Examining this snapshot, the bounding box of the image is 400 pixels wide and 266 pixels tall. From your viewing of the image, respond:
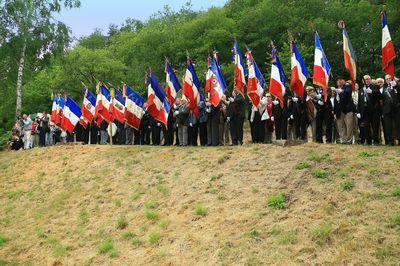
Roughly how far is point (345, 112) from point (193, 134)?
20.4 feet

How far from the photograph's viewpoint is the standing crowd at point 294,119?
1523cm

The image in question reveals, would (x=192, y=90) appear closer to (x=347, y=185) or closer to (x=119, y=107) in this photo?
(x=119, y=107)

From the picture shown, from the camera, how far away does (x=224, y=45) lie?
46406mm

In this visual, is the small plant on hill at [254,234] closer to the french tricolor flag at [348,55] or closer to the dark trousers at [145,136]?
the french tricolor flag at [348,55]

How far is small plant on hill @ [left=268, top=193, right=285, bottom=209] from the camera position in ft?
37.9

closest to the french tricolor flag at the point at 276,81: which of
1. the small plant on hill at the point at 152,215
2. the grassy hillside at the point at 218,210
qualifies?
the grassy hillside at the point at 218,210

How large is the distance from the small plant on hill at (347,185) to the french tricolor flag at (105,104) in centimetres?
1363

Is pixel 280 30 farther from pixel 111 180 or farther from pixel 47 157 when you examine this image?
pixel 111 180

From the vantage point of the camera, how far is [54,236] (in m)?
14.2

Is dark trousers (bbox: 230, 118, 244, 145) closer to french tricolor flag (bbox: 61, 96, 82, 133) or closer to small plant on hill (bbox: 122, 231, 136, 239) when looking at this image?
small plant on hill (bbox: 122, 231, 136, 239)

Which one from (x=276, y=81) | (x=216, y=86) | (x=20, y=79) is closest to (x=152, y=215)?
(x=276, y=81)

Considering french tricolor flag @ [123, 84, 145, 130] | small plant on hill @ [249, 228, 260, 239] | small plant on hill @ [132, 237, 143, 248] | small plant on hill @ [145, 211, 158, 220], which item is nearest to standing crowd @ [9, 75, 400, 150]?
french tricolor flag @ [123, 84, 145, 130]

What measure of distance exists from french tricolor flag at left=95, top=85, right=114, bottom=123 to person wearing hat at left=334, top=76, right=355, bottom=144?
10816 mm

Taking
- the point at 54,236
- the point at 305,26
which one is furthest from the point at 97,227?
the point at 305,26
